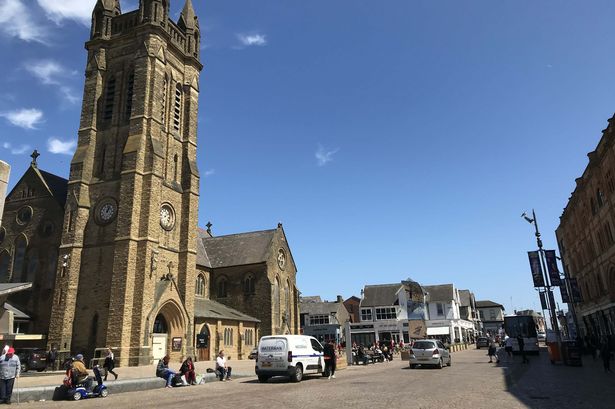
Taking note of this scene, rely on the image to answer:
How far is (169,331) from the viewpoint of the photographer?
110 feet

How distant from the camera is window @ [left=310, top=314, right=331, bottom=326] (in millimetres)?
71331

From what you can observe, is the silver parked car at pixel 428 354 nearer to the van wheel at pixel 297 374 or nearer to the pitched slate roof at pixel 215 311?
the van wheel at pixel 297 374

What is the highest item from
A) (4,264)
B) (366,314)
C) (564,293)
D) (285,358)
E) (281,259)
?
(281,259)

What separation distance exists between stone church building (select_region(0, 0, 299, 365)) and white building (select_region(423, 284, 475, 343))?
122 feet

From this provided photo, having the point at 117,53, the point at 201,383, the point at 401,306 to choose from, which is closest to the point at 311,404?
the point at 201,383

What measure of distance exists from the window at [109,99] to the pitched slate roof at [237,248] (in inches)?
674

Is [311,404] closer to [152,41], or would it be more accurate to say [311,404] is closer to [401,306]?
[152,41]

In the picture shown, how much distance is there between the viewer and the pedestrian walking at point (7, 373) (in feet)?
39.8

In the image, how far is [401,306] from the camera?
228 feet

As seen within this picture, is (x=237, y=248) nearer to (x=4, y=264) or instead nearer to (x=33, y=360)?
(x=4, y=264)

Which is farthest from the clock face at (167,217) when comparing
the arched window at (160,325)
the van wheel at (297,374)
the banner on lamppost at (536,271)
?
the banner on lamppost at (536,271)

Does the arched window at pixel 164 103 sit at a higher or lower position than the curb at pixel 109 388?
higher

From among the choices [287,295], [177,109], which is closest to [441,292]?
[287,295]

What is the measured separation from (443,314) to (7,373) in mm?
68335
